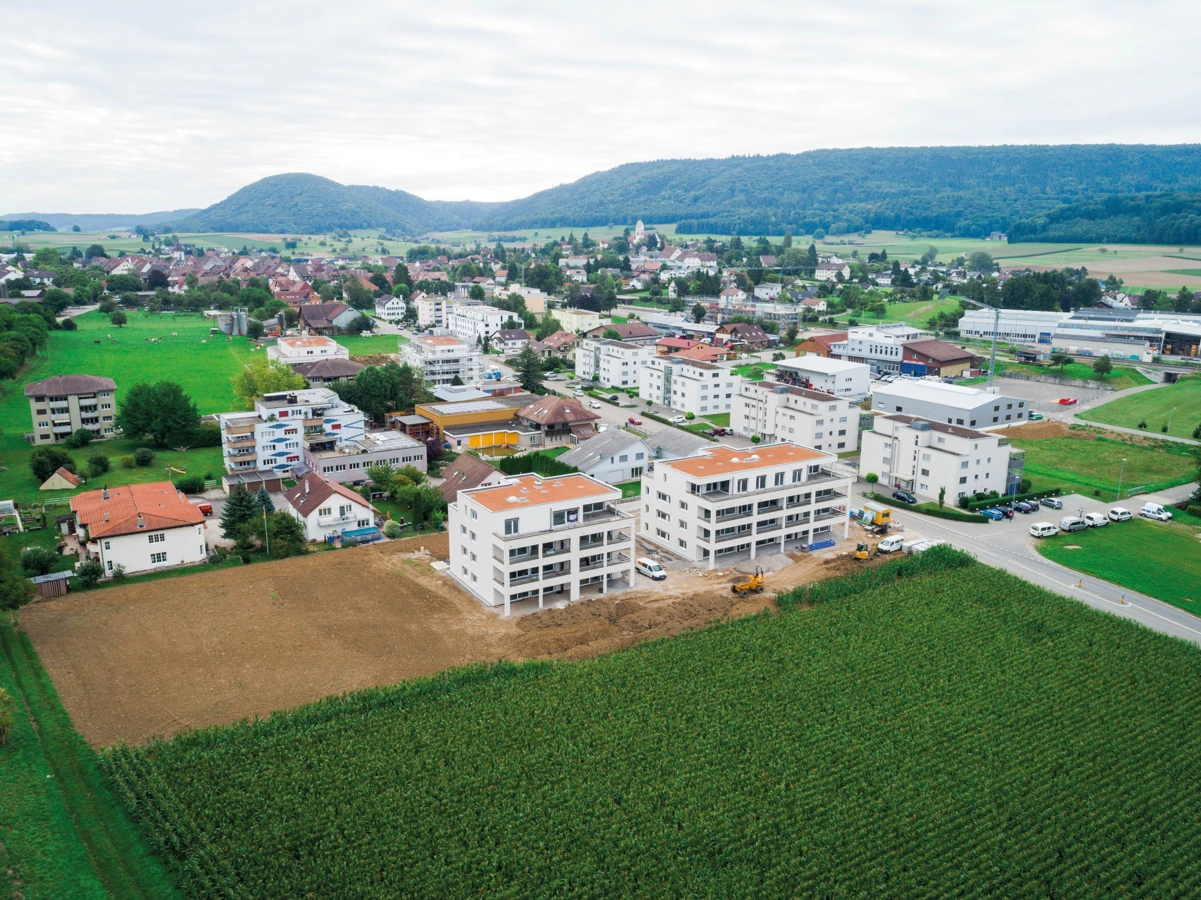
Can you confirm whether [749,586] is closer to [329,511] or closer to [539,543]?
[539,543]

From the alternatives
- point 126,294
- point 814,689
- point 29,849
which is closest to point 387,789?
point 29,849

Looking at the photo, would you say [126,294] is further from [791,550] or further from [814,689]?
[814,689]

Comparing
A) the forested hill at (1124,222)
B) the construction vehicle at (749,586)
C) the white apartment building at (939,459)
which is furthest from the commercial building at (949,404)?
the forested hill at (1124,222)

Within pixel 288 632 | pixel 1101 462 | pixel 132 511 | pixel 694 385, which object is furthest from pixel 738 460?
pixel 1101 462

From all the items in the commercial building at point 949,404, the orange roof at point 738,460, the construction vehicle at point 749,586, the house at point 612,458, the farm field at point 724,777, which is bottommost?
the farm field at point 724,777

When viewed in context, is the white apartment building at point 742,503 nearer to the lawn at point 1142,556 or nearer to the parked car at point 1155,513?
the lawn at point 1142,556

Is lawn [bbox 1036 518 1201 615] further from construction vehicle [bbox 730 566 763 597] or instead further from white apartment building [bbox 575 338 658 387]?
white apartment building [bbox 575 338 658 387]

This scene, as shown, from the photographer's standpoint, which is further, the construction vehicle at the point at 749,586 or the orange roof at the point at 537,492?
the construction vehicle at the point at 749,586
